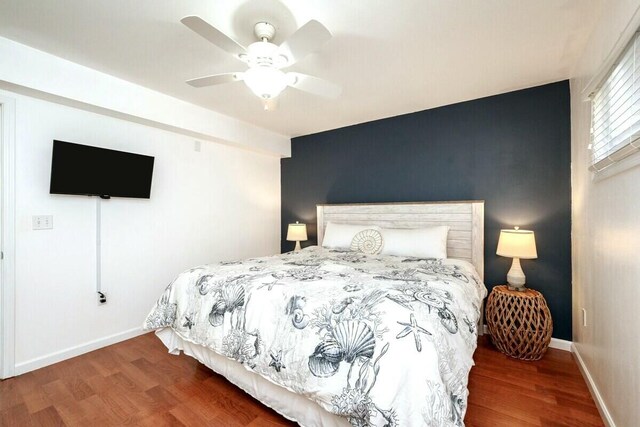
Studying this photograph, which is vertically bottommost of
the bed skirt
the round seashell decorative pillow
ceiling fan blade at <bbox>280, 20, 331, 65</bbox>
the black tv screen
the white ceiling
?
the bed skirt

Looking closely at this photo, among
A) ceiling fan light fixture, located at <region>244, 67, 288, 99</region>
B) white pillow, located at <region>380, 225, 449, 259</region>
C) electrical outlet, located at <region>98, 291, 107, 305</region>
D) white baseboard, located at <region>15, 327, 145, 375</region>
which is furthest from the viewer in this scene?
white pillow, located at <region>380, 225, 449, 259</region>

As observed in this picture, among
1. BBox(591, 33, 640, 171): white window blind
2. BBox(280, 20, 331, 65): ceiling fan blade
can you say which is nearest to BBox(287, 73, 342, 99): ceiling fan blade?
BBox(280, 20, 331, 65): ceiling fan blade

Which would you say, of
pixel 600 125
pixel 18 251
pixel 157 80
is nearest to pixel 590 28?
pixel 600 125

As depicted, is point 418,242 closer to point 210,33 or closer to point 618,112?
point 618,112

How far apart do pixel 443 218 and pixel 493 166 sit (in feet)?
2.32

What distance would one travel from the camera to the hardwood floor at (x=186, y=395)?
1.69 m

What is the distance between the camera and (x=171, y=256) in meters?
3.24

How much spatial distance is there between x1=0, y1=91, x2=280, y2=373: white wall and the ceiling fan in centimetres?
146

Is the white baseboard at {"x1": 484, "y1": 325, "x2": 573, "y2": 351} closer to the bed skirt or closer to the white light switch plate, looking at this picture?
the bed skirt

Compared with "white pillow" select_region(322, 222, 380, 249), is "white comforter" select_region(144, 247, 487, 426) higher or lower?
lower

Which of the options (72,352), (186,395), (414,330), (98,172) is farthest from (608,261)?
(72,352)

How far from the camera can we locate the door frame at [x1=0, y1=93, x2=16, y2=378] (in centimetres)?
214

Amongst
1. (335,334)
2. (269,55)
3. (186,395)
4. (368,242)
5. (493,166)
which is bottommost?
(186,395)

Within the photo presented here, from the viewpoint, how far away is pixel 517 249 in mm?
2445
